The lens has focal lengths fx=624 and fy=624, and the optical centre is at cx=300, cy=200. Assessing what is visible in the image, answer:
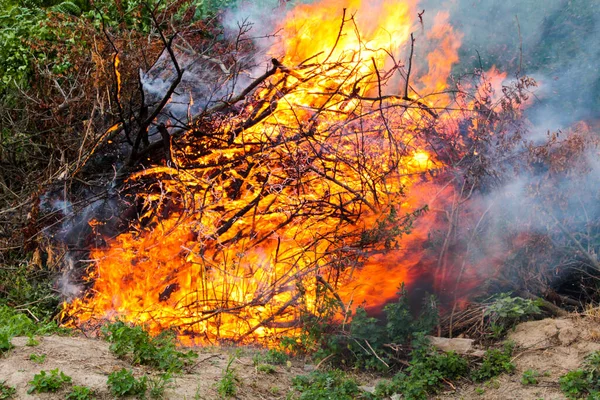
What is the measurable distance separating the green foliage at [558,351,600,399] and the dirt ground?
9 cm

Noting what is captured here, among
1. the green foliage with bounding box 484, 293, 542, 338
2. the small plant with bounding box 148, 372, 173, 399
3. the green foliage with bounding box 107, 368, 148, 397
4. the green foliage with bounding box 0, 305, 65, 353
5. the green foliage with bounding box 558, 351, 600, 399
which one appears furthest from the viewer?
the green foliage with bounding box 484, 293, 542, 338

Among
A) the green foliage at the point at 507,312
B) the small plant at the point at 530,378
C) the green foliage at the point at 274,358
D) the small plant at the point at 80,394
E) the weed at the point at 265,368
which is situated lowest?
the small plant at the point at 80,394

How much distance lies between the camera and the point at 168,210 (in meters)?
7.70

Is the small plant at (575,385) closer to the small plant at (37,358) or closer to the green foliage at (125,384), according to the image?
the green foliage at (125,384)

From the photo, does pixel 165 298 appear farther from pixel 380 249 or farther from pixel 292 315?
pixel 380 249

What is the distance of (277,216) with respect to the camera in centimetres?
755

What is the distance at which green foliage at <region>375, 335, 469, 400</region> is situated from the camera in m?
5.44

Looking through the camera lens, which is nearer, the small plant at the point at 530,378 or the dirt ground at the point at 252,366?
the dirt ground at the point at 252,366

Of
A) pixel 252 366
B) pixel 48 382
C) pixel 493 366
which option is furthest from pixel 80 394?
pixel 493 366

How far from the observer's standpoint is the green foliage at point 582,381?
5.04 metres

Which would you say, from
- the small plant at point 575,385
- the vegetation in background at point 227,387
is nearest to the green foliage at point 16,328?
the vegetation in background at point 227,387

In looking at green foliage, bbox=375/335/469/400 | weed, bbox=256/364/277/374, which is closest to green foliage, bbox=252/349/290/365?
weed, bbox=256/364/277/374

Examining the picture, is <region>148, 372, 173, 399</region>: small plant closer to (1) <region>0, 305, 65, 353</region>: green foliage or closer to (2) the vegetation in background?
(2) the vegetation in background

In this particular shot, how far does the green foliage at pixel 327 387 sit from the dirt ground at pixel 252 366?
0.45 feet
